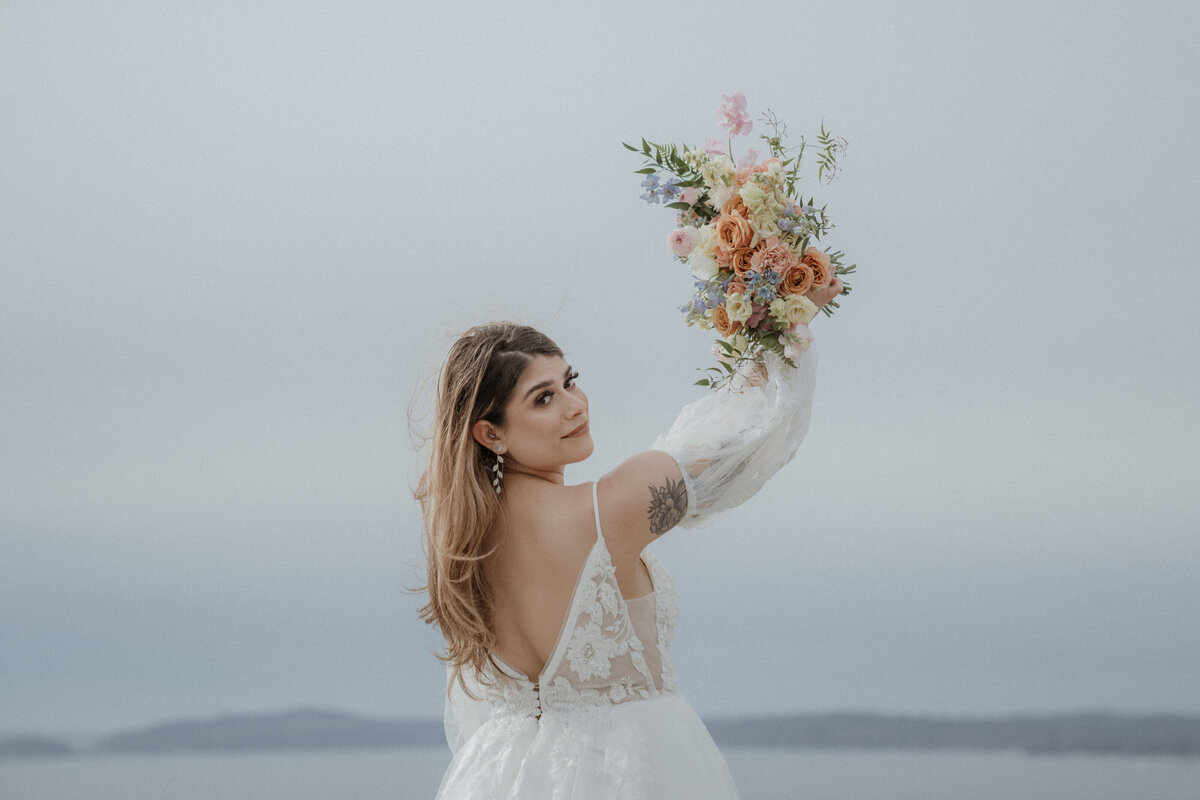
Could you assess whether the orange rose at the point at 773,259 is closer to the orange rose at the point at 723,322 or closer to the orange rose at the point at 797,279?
the orange rose at the point at 797,279

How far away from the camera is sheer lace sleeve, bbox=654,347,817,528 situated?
7.71ft

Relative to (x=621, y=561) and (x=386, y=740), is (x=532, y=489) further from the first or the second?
(x=386, y=740)

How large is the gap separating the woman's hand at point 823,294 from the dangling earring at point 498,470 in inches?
27.2

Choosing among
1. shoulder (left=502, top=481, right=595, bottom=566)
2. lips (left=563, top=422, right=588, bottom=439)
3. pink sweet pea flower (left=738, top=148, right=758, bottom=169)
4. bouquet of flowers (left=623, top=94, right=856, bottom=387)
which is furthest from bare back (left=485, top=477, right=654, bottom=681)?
pink sweet pea flower (left=738, top=148, right=758, bottom=169)

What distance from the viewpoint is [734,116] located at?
251cm

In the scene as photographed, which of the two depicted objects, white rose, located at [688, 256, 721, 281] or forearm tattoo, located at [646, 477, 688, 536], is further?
white rose, located at [688, 256, 721, 281]

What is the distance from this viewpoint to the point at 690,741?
93.4 inches

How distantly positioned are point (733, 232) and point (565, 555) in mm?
717

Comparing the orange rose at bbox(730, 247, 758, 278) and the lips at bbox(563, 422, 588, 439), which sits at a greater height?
the orange rose at bbox(730, 247, 758, 278)

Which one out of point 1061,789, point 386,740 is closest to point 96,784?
point 386,740

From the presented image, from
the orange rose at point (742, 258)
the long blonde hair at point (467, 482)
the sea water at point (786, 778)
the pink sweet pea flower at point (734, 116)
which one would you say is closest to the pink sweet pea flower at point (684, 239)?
the orange rose at point (742, 258)

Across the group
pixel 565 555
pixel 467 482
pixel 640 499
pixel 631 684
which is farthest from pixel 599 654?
pixel 467 482

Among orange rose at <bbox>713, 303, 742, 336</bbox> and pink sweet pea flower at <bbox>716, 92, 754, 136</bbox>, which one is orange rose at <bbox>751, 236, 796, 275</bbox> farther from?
pink sweet pea flower at <bbox>716, 92, 754, 136</bbox>

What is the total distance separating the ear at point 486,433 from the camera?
7.80 ft
